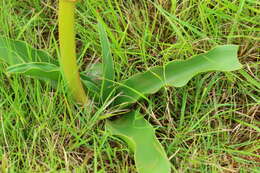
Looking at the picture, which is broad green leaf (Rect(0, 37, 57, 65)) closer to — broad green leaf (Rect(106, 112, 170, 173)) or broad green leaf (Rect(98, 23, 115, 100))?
broad green leaf (Rect(98, 23, 115, 100))

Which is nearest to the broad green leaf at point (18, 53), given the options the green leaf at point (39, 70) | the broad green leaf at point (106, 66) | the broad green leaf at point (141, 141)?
the green leaf at point (39, 70)

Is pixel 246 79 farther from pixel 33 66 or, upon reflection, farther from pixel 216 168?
pixel 33 66

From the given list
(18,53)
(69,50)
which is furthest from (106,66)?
(18,53)

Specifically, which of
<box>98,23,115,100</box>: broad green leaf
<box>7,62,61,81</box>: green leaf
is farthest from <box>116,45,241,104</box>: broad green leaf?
<box>7,62,61,81</box>: green leaf

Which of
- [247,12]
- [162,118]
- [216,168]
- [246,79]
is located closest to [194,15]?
[247,12]

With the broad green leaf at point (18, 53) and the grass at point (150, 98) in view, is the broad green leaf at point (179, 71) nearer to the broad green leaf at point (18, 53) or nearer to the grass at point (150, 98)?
the grass at point (150, 98)

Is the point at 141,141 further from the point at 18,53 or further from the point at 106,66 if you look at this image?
the point at 18,53
